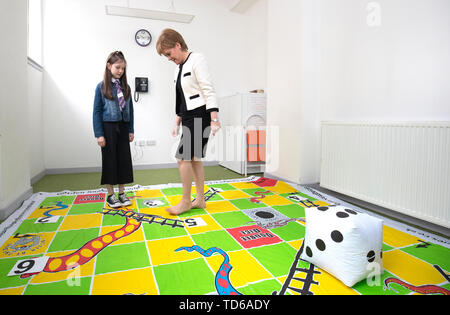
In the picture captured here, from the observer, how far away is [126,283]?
1250 millimetres

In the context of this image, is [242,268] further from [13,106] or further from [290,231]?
[13,106]

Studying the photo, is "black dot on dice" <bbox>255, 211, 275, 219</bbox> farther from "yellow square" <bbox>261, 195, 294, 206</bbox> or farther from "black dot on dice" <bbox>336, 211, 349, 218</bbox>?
"black dot on dice" <bbox>336, 211, 349, 218</bbox>

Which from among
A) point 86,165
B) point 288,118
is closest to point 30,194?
point 86,165

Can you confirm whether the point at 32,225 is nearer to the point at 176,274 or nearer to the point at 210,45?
the point at 176,274

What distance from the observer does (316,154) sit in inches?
120

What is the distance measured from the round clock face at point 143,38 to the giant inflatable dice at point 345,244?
3.70 metres

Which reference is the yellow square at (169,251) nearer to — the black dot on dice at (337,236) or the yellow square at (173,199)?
the black dot on dice at (337,236)


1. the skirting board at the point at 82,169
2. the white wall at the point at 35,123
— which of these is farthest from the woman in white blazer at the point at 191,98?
the skirting board at the point at 82,169

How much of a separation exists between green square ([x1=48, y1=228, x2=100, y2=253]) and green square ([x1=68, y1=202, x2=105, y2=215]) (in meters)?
0.42

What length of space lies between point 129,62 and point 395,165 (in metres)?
3.59

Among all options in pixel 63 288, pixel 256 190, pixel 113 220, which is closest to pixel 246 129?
pixel 256 190

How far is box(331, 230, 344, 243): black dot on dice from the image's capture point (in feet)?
4.09

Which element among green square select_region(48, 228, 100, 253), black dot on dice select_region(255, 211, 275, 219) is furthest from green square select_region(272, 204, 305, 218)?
green square select_region(48, 228, 100, 253)

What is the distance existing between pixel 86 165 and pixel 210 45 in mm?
2606
